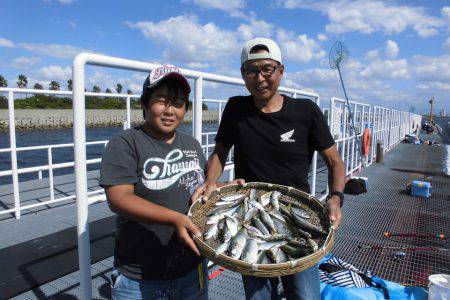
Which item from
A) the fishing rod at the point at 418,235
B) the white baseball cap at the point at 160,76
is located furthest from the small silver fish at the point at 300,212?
the fishing rod at the point at 418,235

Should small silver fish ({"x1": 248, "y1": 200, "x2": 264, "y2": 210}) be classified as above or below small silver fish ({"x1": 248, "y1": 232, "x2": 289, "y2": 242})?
above

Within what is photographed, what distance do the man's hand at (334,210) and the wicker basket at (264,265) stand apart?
48mm

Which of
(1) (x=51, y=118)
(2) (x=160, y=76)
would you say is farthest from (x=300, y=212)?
(1) (x=51, y=118)

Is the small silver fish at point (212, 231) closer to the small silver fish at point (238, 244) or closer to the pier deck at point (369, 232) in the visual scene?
the small silver fish at point (238, 244)

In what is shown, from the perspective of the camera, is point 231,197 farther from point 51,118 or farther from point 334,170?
point 51,118

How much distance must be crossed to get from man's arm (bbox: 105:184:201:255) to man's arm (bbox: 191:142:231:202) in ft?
1.22

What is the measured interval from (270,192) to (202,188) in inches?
18.3

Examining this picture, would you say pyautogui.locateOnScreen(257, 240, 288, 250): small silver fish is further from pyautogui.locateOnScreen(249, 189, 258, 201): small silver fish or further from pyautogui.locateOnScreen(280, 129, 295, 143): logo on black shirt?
pyautogui.locateOnScreen(280, 129, 295, 143): logo on black shirt

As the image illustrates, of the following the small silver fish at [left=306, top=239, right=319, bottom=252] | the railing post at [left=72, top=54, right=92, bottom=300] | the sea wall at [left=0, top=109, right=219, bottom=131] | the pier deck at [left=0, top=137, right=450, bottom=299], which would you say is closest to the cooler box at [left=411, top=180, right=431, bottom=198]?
the pier deck at [left=0, top=137, right=450, bottom=299]

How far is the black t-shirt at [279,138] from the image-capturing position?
2.16m

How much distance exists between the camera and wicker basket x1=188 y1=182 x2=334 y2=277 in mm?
1502

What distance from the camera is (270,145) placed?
7.09ft

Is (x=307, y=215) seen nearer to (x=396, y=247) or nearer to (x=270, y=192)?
(x=270, y=192)

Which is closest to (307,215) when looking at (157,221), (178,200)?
(178,200)
